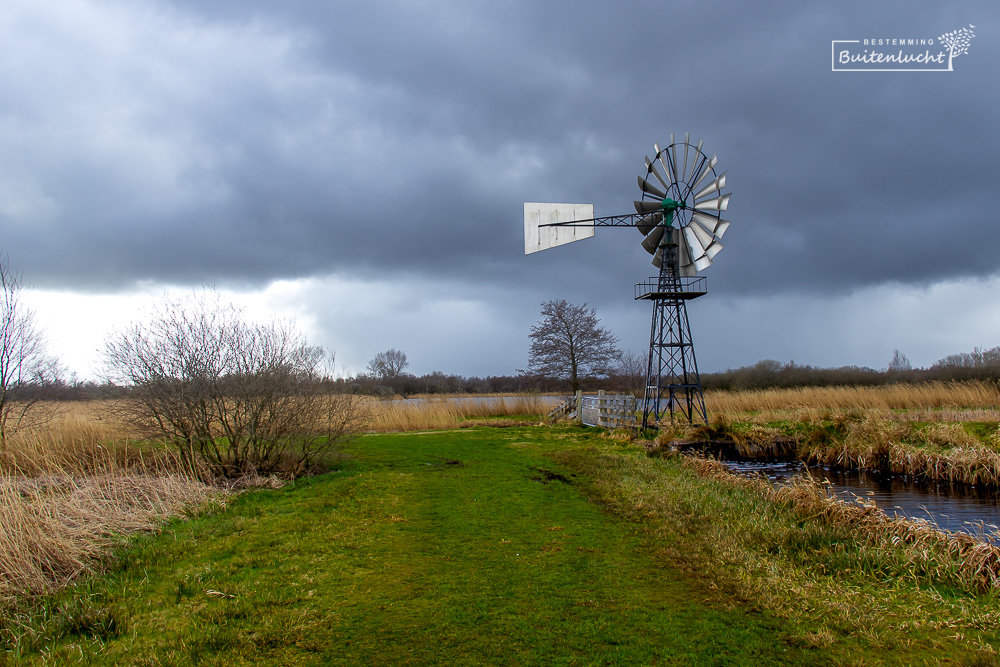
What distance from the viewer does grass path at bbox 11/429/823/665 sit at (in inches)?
163

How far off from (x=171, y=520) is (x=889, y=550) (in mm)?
9225

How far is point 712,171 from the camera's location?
18500 millimetres

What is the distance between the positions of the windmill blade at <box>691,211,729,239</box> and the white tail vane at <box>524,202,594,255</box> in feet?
11.6

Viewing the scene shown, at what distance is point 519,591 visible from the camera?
5270mm

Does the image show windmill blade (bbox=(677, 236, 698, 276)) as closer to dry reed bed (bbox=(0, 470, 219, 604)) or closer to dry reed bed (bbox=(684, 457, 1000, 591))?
dry reed bed (bbox=(684, 457, 1000, 591))

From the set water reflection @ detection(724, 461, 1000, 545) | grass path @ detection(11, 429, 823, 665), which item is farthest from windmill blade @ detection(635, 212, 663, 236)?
grass path @ detection(11, 429, 823, 665)

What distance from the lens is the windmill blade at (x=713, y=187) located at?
18109 millimetres

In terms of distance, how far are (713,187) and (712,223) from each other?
1.23 meters

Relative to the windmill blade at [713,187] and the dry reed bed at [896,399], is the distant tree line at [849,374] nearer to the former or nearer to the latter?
the dry reed bed at [896,399]

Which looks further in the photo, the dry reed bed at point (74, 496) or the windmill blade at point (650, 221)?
the windmill blade at point (650, 221)

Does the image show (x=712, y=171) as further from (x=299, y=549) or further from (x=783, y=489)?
(x=299, y=549)

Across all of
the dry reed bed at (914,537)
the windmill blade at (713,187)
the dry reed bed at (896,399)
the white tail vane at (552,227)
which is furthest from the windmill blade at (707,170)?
the dry reed bed at (914,537)

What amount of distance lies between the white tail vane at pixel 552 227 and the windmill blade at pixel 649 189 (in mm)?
1935

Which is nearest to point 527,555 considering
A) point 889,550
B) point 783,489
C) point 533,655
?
point 533,655
